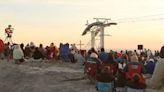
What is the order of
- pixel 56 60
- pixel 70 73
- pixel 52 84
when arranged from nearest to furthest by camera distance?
pixel 52 84 < pixel 70 73 < pixel 56 60

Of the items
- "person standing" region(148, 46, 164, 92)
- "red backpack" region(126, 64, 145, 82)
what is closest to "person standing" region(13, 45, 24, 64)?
"red backpack" region(126, 64, 145, 82)

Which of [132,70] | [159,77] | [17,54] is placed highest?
[159,77]

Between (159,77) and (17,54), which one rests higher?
(159,77)

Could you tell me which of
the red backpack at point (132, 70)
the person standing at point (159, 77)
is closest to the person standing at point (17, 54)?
the red backpack at point (132, 70)

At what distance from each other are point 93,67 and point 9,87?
12.0 feet

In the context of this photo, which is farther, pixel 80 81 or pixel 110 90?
pixel 80 81

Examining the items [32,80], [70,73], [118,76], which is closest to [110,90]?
[118,76]

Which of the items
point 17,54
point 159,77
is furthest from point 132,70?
point 17,54

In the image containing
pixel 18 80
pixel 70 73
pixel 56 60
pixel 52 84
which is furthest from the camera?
pixel 56 60

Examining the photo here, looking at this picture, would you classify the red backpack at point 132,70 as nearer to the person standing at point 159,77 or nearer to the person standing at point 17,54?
the person standing at point 159,77

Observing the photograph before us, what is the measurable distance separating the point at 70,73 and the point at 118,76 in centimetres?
720

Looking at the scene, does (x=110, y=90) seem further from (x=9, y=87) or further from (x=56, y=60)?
(x=56, y=60)

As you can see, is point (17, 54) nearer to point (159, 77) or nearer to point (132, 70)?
point (132, 70)

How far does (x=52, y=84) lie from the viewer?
2091cm
